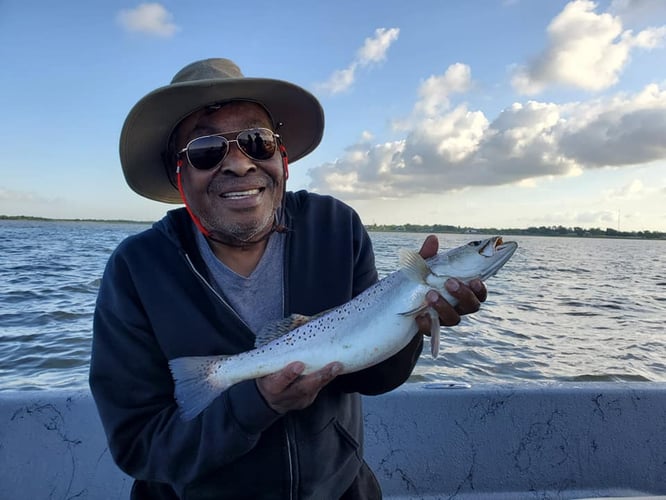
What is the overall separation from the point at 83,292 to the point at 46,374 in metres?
8.49

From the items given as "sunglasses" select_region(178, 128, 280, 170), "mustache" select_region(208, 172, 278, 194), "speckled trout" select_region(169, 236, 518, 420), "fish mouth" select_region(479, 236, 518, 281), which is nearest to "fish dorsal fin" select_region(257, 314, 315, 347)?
"speckled trout" select_region(169, 236, 518, 420)

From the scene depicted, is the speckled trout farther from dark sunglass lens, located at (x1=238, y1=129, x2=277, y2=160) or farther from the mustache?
dark sunglass lens, located at (x1=238, y1=129, x2=277, y2=160)

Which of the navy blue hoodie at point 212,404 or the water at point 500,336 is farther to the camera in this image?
the water at point 500,336

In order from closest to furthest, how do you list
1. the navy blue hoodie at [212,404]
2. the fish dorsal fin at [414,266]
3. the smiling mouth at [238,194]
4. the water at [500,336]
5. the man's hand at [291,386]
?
the man's hand at [291,386] < the navy blue hoodie at [212,404] < the fish dorsal fin at [414,266] < the smiling mouth at [238,194] < the water at [500,336]

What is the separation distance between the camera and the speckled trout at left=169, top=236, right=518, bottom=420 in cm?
241

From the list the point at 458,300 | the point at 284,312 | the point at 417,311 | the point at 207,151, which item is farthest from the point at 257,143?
the point at 458,300

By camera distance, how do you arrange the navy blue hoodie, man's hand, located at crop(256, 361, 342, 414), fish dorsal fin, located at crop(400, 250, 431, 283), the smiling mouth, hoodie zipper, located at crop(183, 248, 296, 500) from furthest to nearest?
the smiling mouth → fish dorsal fin, located at crop(400, 250, 431, 283) → hoodie zipper, located at crop(183, 248, 296, 500) → the navy blue hoodie → man's hand, located at crop(256, 361, 342, 414)

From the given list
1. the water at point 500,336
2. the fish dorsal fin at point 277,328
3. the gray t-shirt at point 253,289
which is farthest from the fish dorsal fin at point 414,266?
the water at point 500,336

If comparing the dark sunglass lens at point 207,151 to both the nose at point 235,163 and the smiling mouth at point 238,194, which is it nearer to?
the nose at point 235,163

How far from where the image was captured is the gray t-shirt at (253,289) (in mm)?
2734

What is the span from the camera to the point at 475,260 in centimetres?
259

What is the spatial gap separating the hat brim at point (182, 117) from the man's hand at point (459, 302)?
1552mm

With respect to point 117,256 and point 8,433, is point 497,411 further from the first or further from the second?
point 8,433

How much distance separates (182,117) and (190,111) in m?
0.09
